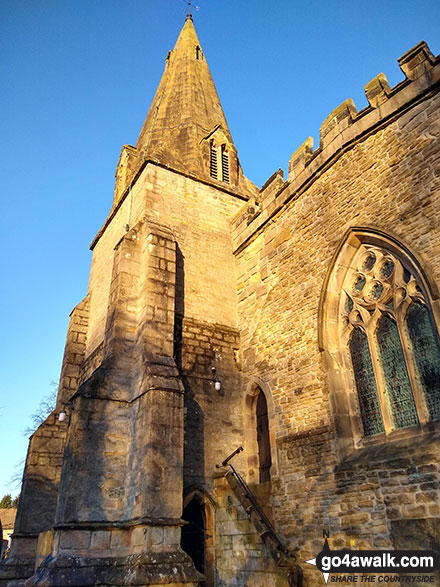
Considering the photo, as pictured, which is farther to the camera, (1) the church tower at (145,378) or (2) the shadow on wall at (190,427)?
(2) the shadow on wall at (190,427)

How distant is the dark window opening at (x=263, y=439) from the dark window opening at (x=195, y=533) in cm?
143

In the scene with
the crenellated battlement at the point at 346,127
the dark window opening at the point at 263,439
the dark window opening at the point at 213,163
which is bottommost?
the dark window opening at the point at 263,439

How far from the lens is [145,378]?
796 centimetres

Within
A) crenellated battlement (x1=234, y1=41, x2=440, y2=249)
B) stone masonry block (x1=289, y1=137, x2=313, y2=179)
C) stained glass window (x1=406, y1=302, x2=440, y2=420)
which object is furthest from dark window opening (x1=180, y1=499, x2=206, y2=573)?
stone masonry block (x1=289, y1=137, x2=313, y2=179)

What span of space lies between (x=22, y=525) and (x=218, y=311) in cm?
647

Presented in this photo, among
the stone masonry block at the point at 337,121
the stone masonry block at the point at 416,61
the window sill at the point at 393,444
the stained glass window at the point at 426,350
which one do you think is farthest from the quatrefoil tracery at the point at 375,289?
the stone masonry block at the point at 416,61

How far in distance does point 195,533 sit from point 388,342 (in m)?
5.13

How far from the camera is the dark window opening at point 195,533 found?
8.30m

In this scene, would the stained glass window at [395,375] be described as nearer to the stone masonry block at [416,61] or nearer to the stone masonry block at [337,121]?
the stone masonry block at [337,121]

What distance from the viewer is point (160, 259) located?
31.7 feet

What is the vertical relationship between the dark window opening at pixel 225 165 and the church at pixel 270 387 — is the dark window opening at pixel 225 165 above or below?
above

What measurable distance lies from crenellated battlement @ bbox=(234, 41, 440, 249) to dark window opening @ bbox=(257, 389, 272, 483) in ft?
14.1

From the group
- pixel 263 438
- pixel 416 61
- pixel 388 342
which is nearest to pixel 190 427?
pixel 263 438

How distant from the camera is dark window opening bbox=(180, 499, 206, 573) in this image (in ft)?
27.2
